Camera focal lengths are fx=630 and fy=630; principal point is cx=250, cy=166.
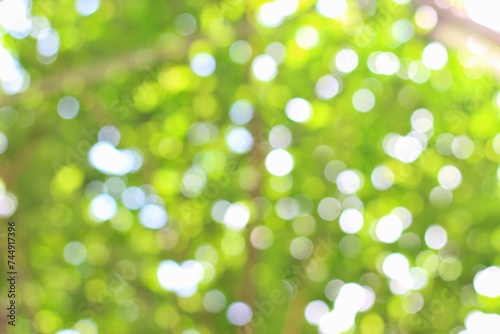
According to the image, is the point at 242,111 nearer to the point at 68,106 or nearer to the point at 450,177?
the point at 68,106

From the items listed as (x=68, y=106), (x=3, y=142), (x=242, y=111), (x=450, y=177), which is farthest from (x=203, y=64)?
(x=450, y=177)

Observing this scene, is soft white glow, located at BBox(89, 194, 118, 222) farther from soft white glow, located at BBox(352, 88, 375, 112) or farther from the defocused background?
soft white glow, located at BBox(352, 88, 375, 112)

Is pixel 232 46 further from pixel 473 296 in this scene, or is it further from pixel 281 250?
pixel 473 296

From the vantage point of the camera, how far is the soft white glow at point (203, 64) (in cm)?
407

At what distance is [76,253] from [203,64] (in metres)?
1.50

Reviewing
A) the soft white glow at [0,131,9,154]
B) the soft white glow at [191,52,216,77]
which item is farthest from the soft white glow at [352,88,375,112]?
the soft white glow at [0,131,9,154]

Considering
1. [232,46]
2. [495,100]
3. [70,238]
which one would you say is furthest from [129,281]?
[495,100]

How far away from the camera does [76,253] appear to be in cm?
416

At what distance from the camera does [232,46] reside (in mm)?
4043

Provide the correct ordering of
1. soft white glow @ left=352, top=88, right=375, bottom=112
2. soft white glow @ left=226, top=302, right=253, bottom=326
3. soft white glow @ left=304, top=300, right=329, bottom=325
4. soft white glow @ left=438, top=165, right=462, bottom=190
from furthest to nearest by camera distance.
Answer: soft white glow @ left=438, top=165, right=462, bottom=190 < soft white glow @ left=352, top=88, right=375, bottom=112 < soft white glow @ left=304, top=300, right=329, bottom=325 < soft white glow @ left=226, top=302, right=253, bottom=326

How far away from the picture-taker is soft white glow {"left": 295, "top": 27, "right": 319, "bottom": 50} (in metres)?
4.05

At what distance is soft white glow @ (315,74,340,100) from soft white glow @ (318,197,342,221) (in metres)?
0.70

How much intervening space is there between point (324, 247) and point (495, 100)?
1.51 meters

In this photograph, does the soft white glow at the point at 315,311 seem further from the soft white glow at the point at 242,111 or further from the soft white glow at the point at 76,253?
the soft white glow at the point at 76,253
